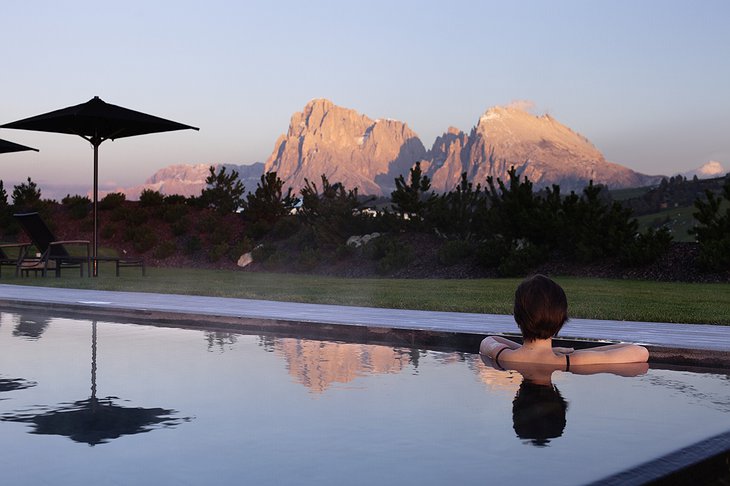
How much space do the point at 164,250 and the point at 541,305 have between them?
64.6 feet

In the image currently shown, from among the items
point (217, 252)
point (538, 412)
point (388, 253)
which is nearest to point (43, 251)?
point (388, 253)

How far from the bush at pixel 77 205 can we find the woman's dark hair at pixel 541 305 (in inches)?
947

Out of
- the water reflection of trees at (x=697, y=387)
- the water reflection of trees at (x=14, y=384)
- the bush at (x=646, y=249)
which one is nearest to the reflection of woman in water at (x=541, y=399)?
the water reflection of trees at (x=697, y=387)

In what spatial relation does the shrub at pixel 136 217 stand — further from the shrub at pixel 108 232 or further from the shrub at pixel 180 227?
the shrub at pixel 180 227

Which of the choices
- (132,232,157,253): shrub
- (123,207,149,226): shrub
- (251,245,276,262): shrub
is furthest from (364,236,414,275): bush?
(123,207,149,226): shrub

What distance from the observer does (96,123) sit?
14461mm

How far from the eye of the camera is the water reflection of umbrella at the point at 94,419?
3.37 metres

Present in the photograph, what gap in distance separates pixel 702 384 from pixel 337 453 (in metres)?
2.40

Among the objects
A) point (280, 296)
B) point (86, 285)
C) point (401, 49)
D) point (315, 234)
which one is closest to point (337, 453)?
point (280, 296)

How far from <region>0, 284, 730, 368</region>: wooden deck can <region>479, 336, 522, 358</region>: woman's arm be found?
0.40 m

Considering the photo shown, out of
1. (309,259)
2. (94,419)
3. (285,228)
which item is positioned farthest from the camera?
(285,228)

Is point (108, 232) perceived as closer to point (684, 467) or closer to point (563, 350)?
point (563, 350)

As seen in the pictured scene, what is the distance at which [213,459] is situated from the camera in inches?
116

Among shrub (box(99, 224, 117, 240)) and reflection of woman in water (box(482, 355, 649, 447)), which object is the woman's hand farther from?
shrub (box(99, 224, 117, 240))
